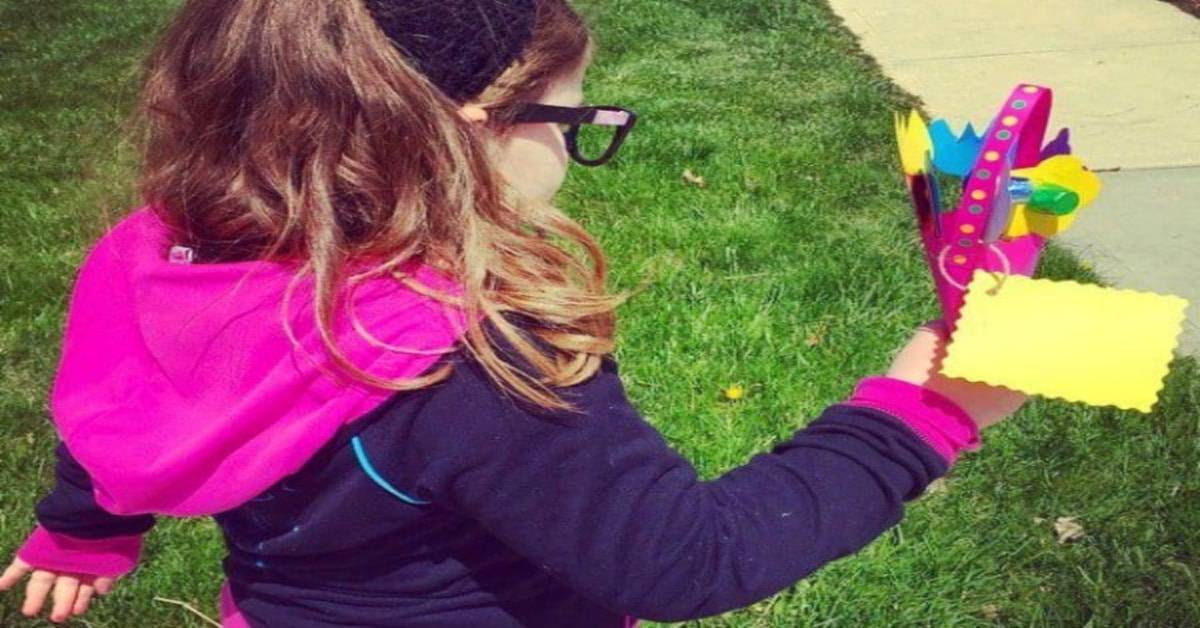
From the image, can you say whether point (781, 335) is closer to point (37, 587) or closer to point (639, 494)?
point (37, 587)

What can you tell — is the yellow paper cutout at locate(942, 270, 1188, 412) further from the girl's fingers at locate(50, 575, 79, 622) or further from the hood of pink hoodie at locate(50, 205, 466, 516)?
the girl's fingers at locate(50, 575, 79, 622)

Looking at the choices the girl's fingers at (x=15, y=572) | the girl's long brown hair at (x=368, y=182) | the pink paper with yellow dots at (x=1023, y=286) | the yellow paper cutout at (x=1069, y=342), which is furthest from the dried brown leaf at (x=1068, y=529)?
the girl's fingers at (x=15, y=572)

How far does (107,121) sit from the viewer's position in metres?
5.59

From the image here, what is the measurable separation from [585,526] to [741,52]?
17.3 ft

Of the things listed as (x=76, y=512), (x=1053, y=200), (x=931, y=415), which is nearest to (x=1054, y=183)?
(x=1053, y=200)

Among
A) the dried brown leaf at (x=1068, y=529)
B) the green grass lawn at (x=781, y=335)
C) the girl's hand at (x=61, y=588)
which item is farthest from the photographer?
the dried brown leaf at (x=1068, y=529)

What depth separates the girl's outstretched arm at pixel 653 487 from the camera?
111 centimetres

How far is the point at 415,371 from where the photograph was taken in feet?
3.59

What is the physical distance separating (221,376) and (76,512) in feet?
1.79

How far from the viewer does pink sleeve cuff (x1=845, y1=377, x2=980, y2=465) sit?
1228 millimetres

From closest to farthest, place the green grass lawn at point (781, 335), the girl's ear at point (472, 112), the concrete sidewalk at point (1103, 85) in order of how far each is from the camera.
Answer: the girl's ear at point (472, 112), the green grass lawn at point (781, 335), the concrete sidewalk at point (1103, 85)

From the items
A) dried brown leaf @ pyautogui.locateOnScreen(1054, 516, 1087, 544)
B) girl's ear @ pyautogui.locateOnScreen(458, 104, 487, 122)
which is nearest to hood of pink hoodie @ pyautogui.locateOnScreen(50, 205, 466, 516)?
girl's ear @ pyautogui.locateOnScreen(458, 104, 487, 122)

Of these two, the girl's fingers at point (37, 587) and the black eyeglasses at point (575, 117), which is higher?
the black eyeglasses at point (575, 117)

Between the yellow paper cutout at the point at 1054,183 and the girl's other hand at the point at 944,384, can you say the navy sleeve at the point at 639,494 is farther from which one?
the yellow paper cutout at the point at 1054,183
